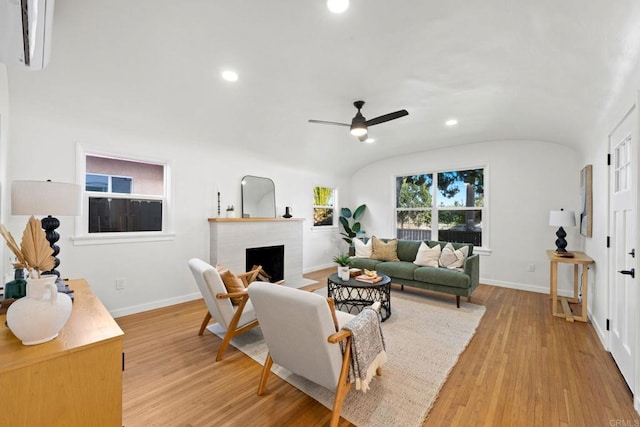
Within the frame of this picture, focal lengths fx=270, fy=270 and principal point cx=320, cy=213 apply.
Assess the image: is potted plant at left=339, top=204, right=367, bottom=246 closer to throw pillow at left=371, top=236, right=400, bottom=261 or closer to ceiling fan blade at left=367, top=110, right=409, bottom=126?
A: throw pillow at left=371, top=236, right=400, bottom=261

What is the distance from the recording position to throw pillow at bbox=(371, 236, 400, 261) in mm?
4965

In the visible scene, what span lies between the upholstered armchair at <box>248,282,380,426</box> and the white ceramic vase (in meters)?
0.96

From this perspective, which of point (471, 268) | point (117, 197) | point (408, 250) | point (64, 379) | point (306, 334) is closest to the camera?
point (64, 379)

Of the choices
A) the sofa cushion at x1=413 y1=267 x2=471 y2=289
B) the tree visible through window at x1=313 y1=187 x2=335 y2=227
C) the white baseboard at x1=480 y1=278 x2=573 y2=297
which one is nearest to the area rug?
the sofa cushion at x1=413 y1=267 x2=471 y2=289

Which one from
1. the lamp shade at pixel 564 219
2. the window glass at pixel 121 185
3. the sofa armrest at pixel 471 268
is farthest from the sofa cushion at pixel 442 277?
the window glass at pixel 121 185

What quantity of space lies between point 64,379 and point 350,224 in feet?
20.4

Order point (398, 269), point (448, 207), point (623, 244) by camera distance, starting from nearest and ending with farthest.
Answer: point (623, 244) < point (398, 269) < point (448, 207)

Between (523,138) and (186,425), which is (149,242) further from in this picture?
(523,138)

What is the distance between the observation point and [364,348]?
181 cm

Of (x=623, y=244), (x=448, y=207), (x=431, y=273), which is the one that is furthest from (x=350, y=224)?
(x=623, y=244)

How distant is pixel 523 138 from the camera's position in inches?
186

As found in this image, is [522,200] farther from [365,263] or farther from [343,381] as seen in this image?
[343,381]

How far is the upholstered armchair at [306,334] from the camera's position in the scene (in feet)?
5.33

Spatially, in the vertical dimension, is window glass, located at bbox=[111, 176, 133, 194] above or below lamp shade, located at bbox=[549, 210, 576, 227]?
above
